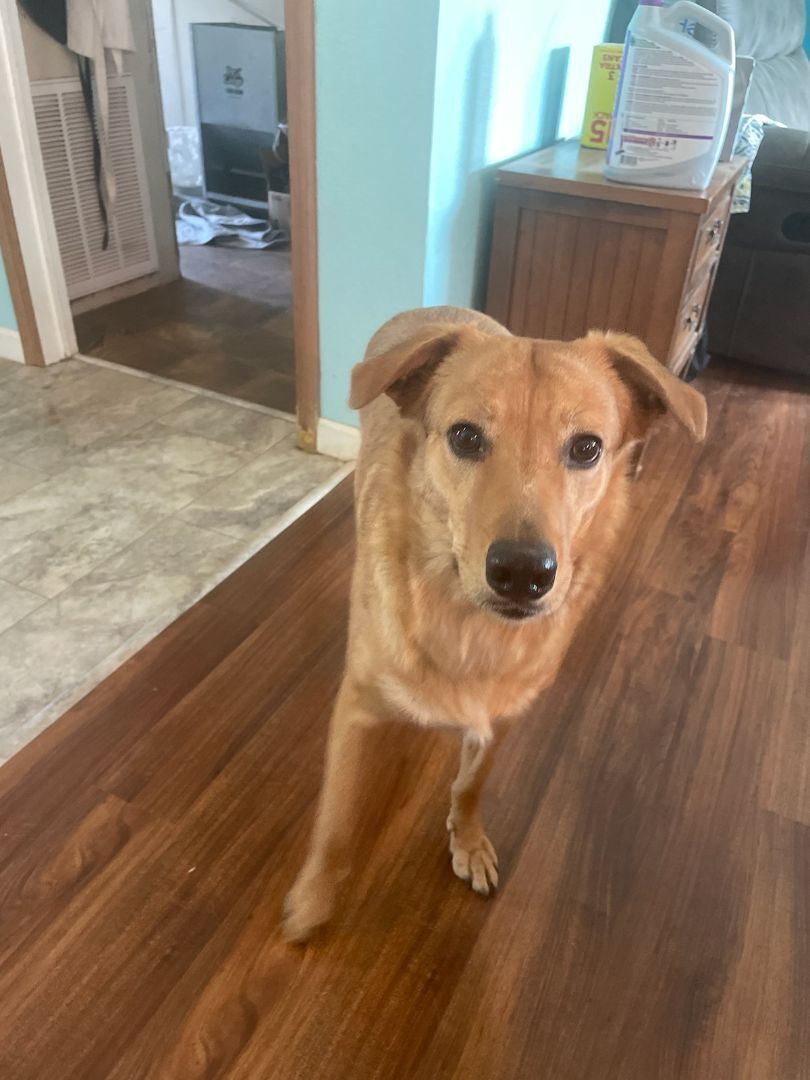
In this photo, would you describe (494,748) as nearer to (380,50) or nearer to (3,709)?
(3,709)

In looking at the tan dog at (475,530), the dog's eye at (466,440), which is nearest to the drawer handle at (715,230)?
the tan dog at (475,530)

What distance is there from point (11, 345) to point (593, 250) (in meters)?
2.18

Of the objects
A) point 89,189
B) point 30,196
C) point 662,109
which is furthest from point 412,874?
point 89,189

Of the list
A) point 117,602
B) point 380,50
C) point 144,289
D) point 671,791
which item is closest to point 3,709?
point 117,602

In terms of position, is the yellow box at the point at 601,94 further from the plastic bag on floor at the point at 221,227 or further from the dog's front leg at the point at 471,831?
the plastic bag on floor at the point at 221,227

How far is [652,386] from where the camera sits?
Answer: 1049mm

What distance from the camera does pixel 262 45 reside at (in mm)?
4371

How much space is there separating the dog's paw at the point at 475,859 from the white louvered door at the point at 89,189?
303 centimetres

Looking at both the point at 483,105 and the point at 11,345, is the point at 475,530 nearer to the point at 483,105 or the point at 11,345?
the point at 483,105

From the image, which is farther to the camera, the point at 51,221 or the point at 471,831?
the point at 51,221

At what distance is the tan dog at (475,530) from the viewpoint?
955 mm

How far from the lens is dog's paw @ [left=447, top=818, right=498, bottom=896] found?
50.8 inches

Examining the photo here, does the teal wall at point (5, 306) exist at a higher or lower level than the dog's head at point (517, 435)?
lower

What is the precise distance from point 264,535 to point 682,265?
1.38 metres
